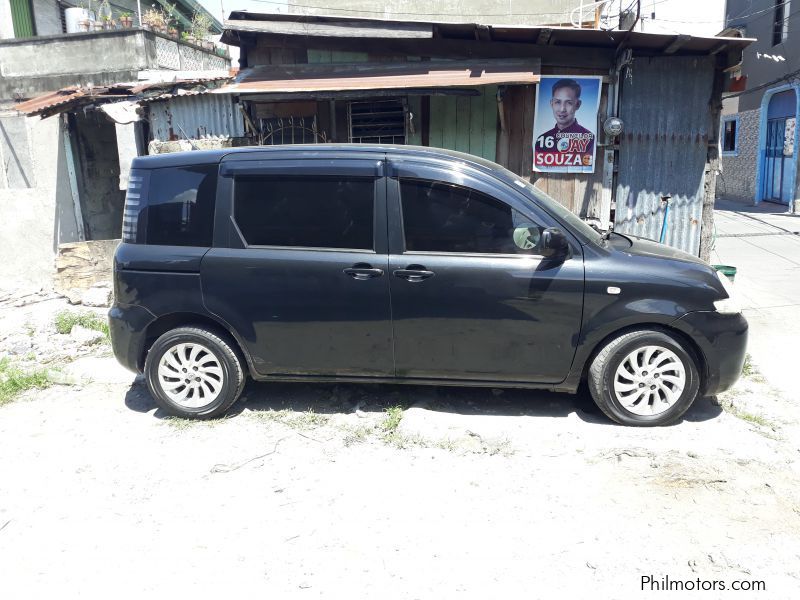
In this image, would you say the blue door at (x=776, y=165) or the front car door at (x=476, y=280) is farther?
the blue door at (x=776, y=165)

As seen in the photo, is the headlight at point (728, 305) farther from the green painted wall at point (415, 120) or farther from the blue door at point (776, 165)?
the blue door at point (776, 165)

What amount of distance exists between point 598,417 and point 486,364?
937mm

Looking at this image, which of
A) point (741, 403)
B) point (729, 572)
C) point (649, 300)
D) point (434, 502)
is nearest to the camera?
point (729, 572)

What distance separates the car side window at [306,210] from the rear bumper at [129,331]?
989 mm

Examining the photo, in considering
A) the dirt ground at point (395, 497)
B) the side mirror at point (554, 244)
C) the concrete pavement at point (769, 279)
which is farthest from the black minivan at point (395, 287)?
the concrete pavement at point (769, 279)

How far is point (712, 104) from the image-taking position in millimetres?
7680

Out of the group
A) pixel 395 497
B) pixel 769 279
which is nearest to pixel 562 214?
pixel 395 497

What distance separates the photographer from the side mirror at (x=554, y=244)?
4199 millimetres

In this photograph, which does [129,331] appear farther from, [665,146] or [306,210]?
[665,146]

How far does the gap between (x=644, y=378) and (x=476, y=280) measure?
1321mm

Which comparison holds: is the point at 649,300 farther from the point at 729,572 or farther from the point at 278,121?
the point at 278,121

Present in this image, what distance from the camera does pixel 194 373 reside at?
469cm

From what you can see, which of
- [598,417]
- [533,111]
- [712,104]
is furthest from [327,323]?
[712,104]

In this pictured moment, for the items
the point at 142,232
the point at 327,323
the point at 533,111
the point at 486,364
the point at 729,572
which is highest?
the point at 533,111
